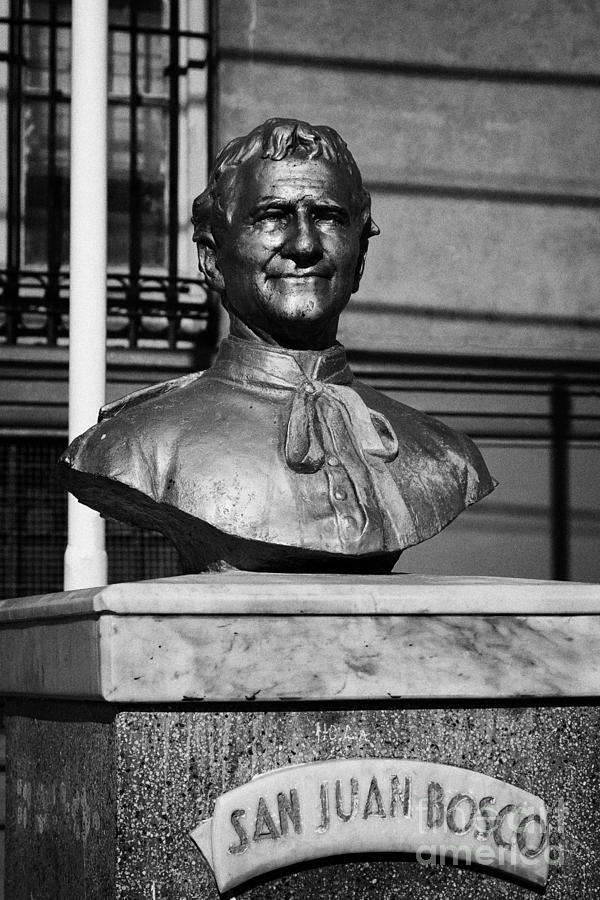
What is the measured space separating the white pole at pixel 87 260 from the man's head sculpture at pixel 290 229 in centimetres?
200

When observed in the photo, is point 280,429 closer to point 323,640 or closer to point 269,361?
point 269,361

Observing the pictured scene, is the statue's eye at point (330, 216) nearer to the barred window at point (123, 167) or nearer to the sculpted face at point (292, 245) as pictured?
the sculpted face at point (292, 245)

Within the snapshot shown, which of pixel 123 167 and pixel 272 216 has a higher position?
pixel 123 167

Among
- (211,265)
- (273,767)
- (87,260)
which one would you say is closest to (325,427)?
(211,265)

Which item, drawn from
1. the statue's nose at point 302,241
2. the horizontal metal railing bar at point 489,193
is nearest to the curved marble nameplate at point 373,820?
the statue's nose at point 302,241

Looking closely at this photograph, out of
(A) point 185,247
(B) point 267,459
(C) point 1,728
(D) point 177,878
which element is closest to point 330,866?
(D) point 177,878

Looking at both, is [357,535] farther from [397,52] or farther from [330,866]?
[397,52]

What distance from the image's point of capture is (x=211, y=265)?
3.59 meters

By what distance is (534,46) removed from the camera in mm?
8484

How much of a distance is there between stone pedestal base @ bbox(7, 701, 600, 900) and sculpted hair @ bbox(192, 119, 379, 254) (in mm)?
1158

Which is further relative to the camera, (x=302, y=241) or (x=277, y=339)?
(x=277, y=339)

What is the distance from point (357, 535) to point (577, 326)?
18.1ft

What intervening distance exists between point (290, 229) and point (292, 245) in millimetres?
50

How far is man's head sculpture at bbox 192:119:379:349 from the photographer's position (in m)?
3.36
